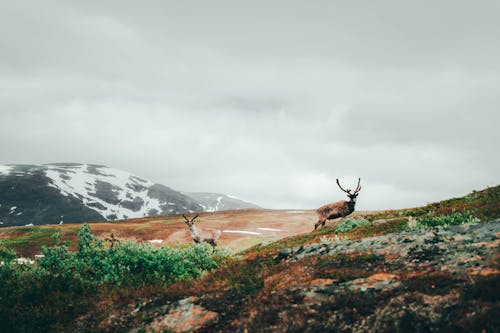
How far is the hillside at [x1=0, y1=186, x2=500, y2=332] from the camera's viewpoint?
20.6 ft

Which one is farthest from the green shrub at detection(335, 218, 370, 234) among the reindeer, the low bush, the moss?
the moss

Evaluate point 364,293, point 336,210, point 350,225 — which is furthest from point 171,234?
point 364,293

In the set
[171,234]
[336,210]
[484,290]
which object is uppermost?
[336,210]

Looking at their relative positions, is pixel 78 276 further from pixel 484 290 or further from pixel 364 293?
pixel 484 290

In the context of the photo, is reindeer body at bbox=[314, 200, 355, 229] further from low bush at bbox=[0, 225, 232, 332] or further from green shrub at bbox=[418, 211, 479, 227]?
low bush at bbox=[0, 225, 232, 332]

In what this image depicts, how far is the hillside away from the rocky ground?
0.07 feet

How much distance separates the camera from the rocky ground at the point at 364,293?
6.18 m

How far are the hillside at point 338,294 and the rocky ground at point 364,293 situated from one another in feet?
0.07

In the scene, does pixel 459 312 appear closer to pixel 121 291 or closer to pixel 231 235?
pixel 121 291

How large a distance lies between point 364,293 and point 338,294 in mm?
542

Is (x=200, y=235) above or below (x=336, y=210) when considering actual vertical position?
below

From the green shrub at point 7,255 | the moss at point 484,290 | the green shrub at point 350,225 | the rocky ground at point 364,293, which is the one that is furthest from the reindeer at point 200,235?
the moss at point 484,290

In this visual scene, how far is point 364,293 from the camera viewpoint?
7492 mm

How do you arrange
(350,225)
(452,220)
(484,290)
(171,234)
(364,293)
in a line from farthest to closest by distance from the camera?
1. (171,234)
2. (350,225)
3. (452,220)
4. (364,293)
5. (484,290)
